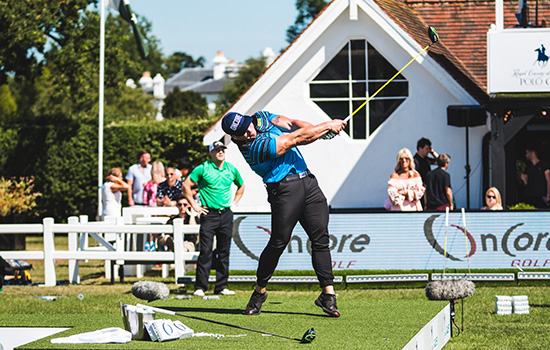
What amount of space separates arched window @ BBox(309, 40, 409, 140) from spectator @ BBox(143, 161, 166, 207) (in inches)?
149

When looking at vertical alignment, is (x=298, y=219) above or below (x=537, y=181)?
above

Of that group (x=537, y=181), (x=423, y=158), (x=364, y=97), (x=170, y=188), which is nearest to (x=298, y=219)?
(x=423, y=158)

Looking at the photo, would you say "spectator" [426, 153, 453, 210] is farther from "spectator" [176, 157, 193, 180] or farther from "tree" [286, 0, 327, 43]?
"tree" [286, 0, 327, 43]

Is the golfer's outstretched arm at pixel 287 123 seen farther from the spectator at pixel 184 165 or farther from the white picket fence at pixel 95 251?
the spectator at pixel 184 165

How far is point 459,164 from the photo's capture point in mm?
17969

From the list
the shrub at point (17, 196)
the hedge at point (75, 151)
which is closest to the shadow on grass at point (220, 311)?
the shrub at point (17, 196)

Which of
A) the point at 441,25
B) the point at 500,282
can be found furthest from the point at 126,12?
the point at 500,282

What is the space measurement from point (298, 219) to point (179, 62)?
120 meters

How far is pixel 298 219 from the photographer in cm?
838

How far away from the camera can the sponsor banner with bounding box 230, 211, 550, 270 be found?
42.1 ft

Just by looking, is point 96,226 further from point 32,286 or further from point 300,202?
point 300,202

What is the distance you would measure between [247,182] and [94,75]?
27.2 ft

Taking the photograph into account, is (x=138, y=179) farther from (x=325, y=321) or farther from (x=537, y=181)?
(x=325, y=321)

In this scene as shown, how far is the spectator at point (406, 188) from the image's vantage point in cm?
1364
